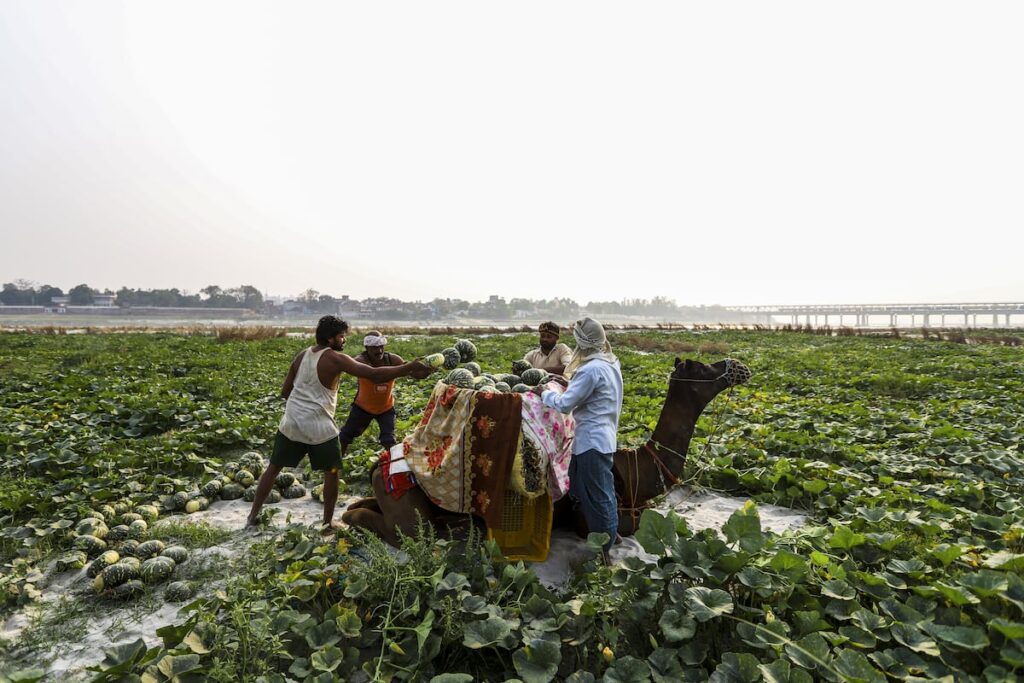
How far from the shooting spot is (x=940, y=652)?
271 centimetres

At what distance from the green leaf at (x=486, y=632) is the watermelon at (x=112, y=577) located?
274cm

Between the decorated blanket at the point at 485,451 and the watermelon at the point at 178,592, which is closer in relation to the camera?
the watermelon at the point at 178,592

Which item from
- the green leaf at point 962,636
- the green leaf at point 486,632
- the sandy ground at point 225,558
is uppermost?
the green leaf at point 962,636

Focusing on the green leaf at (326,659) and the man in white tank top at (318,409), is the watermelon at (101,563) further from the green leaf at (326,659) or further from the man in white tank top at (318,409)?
the green leaf at (326,659)

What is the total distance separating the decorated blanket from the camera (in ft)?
13.0

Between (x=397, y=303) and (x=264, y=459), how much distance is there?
132943mm

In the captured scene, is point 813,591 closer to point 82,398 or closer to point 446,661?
point 446,661

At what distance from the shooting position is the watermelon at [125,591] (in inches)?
149

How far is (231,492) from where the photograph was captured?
230 inches

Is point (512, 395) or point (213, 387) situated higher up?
point (512, 395)

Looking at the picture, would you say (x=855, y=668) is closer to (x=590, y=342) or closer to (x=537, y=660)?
(x=537, y=660)

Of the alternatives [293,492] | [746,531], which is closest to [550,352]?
[746,531]

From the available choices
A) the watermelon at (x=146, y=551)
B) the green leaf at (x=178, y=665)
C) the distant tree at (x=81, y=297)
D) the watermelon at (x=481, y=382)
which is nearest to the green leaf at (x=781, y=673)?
the watermelon at (x=481, y=382)

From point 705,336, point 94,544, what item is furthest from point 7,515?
point 705,336
